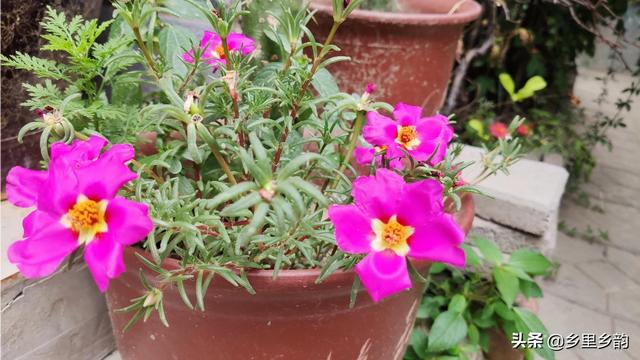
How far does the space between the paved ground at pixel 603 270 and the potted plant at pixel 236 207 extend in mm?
950

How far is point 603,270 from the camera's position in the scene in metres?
2.02

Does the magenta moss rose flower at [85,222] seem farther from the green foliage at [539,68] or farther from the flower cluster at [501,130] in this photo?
Answer: the green foliage at [539,68]

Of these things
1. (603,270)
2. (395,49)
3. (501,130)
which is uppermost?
(395,49)

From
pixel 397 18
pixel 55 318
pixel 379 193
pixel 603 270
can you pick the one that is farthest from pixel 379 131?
pixel 603 270

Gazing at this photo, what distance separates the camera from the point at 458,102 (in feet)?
8.30

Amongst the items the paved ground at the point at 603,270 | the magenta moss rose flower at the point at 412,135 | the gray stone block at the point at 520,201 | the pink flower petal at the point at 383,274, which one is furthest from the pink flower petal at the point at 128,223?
the paved ground at the point at 603,270

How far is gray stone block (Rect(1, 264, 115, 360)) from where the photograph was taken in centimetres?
98

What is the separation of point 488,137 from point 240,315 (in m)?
1.55

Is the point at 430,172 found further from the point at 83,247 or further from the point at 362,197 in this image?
the point at 83,247

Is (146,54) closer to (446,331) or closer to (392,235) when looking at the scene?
(392,235)

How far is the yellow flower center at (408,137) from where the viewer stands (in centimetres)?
77

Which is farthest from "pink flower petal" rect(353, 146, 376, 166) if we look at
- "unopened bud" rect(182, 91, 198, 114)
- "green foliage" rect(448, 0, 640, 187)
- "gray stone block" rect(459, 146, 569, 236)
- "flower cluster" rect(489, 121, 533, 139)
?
"green foliage" rect(448, 0, 640, 187)

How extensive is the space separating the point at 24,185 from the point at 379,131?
425 millimetres

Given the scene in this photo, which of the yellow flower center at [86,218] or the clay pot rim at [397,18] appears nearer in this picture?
the yellow flower center at [86,218]
